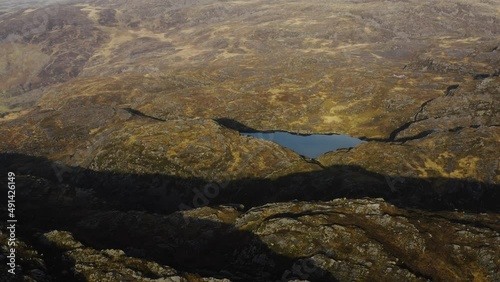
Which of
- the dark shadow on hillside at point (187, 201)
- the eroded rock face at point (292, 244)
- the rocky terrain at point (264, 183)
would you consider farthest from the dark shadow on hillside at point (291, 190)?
the eroded rock face at point (292, 244)

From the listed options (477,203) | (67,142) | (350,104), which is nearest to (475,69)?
(350,104)

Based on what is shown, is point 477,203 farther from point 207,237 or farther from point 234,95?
point 234,95

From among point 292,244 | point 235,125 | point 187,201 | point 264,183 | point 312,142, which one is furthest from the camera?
point 235,125

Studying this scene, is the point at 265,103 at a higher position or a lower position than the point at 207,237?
lower

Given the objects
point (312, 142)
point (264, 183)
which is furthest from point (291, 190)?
point (312, 142)

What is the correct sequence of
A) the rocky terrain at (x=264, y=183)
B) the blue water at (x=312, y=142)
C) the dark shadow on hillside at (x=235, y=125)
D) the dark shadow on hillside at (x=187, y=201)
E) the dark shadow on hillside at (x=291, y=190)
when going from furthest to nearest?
the dark shadow on hillside at (x=235, y=125) < the blue water at (x=312, y=142) < the dark shadow on hillside at (x=291, y=190) < the dark shadow on hillside at (x=187, y=201) < the rocky terrain at (x=264, y=183)

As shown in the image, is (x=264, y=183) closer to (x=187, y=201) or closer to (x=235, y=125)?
(x=187, y=201)

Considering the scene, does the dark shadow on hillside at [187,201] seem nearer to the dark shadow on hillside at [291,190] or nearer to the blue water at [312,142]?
the dark shadow on hillside at [291,190]

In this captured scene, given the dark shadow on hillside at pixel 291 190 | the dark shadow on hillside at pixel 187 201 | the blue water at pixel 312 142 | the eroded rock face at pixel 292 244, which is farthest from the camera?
the blue water at pixel 312 142
